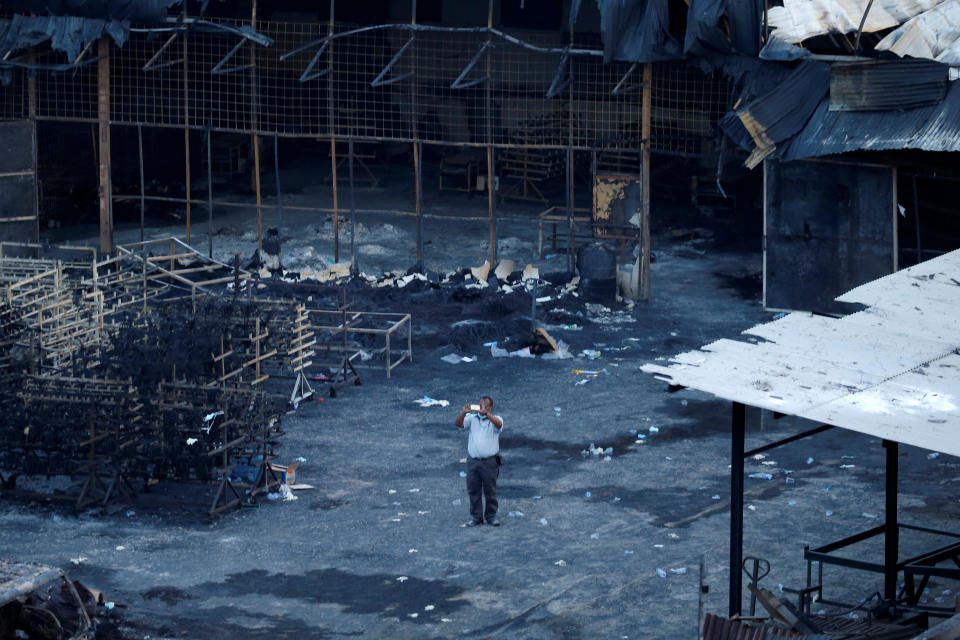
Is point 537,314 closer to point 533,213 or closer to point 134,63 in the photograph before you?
point 533,213

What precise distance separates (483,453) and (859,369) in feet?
17.0

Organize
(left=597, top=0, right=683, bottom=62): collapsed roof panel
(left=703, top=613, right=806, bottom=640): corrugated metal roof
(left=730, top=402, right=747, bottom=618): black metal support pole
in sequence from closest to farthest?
(left=703, top=613, right=806, bottom=640): corrugated metal roof
(left=730, top=402, right=747, bottom=618): black metal support pole
(left=597, top=0, right=683, bottom=62): collapsed roof panel

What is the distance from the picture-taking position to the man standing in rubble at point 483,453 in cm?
1560

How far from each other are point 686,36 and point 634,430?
8.39 metres

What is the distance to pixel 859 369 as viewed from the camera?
11.5 metres

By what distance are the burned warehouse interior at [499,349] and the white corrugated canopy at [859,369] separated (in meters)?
0.04

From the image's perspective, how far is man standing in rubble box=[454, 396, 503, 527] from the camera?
15.6m

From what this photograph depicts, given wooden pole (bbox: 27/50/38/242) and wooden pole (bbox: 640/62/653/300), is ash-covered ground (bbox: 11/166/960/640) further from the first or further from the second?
wooden pole (bbox: 27/50/38/242)

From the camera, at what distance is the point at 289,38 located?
36281mm

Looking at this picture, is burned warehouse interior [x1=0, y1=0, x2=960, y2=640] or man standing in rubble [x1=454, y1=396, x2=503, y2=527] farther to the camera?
man standing in rubble [x1=454, y1=396, x2=503, y2=527]

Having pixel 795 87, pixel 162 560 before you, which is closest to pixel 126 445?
pixel 162 560

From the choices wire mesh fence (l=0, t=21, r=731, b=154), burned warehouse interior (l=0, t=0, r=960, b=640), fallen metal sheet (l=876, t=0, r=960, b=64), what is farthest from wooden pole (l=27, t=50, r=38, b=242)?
fallen metal sheet (l=876, t=0, r=960, b=64)

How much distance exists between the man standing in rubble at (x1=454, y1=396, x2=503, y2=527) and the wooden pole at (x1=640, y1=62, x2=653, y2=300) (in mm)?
11339

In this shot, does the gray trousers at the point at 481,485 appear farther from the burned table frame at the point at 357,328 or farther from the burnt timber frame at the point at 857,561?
the burned table frame at the point at 357,328
